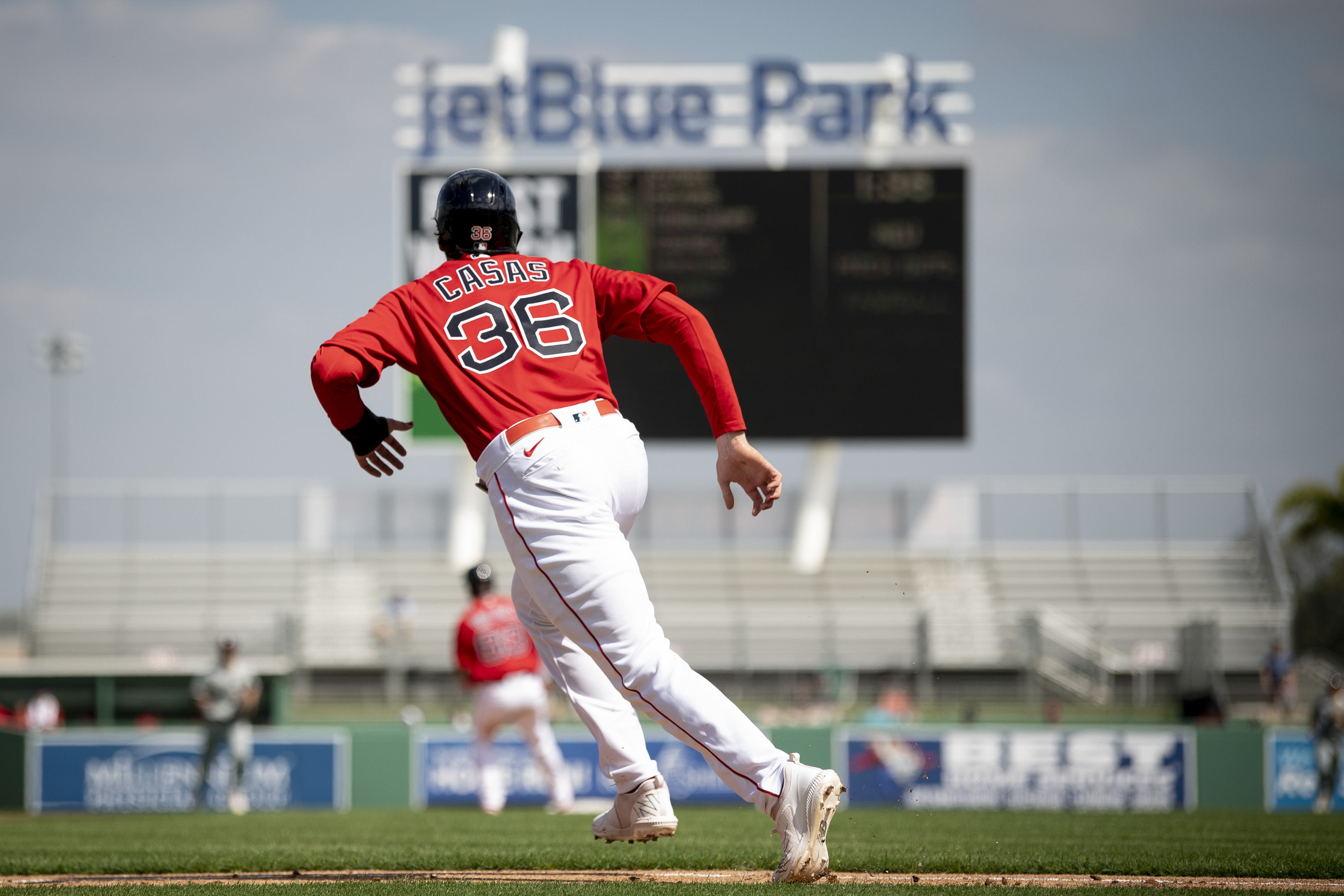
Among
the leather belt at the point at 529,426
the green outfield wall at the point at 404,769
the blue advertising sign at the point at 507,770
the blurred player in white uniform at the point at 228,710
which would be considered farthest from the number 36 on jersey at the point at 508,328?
the green outfield wall at the point at 404,769

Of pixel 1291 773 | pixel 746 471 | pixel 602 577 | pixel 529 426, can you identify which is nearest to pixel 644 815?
pixel 602 577

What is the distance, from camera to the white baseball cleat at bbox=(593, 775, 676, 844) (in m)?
4.03

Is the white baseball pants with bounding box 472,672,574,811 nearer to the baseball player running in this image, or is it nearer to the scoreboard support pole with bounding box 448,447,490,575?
the baseball player running

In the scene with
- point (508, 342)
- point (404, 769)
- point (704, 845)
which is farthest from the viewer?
point (404, 769)

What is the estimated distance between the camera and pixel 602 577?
148 inches

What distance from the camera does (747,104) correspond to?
2191 cm

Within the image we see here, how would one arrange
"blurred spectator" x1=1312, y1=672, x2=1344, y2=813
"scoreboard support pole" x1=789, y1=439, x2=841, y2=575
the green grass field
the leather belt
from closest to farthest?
the leather belt < the green grass field < "blurred spectator" x1=1312, y1=672, x2=1344, y2=813 < "scoreboard support pole" x1=789, y1=439, x2=841, y2=575

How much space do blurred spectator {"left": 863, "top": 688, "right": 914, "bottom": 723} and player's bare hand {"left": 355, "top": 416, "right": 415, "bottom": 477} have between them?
15.4 m

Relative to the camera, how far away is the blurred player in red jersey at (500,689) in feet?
34.1

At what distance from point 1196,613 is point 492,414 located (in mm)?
23705

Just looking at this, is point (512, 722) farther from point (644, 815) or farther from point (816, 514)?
point (816, 514)

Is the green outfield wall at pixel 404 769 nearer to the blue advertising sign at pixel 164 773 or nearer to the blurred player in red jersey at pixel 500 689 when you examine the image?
the blue advertising sign at pixel 164 773

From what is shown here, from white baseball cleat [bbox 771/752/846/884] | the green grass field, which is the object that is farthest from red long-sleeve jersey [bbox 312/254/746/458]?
the green grass field

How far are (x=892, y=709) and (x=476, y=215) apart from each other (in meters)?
16.4
